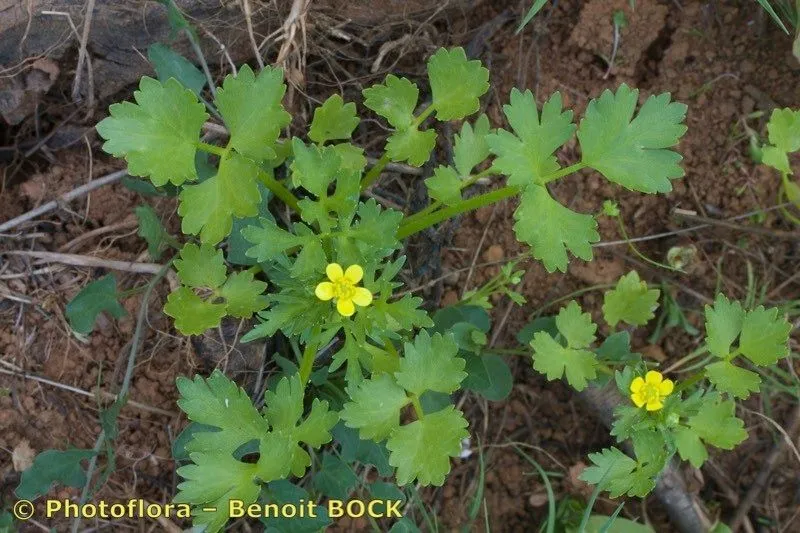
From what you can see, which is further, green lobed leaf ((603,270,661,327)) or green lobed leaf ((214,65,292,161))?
green lobed leaf ((603,270,661,327))

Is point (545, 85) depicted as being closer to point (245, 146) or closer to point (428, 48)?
point (428, 48)

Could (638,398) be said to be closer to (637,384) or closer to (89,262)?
(637,384)

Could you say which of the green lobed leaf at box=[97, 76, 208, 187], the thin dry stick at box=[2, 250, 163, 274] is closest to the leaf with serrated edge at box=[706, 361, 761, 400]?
the green lobed leaf at box=[97, 76, 208, 187]

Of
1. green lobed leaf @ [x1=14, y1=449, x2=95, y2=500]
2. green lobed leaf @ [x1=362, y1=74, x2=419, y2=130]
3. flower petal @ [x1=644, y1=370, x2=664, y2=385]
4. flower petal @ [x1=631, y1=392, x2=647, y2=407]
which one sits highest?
green lobed leaf @ [x1=362, y1=74, x2=419, y2=130]

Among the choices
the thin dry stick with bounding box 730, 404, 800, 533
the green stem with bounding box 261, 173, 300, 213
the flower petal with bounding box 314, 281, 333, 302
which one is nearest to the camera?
the flower petal with bounding box 314, 281, 333, 302

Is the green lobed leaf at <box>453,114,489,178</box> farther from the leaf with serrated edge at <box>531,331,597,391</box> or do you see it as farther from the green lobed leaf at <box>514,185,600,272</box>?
the leaf with serrated edge at <box>531,331,597,391</box>

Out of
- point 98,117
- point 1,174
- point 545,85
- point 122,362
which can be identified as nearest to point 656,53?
point 545,85

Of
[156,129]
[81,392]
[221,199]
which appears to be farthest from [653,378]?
[81,392]
